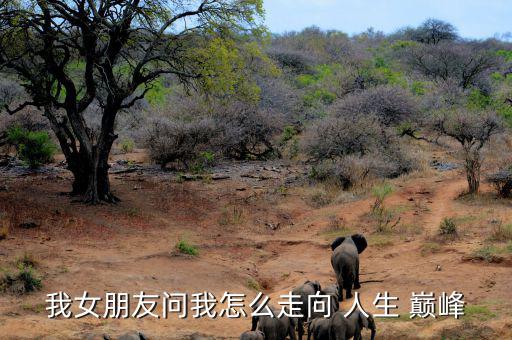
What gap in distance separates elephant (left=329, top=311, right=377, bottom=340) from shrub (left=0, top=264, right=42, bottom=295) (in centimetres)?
497

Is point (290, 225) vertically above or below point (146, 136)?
below

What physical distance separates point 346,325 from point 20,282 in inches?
212

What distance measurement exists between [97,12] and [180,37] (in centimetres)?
264

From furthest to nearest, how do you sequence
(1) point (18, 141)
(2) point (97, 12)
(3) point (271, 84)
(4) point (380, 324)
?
(3) point (271, 84) → (1) point (18, 141) → (2) point (97, 12) → (4) point (380, 324)

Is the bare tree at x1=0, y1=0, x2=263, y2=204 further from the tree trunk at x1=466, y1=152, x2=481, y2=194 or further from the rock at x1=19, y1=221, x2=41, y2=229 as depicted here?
the tree trunk at x1=466, y1=152, x2=481, y2=194

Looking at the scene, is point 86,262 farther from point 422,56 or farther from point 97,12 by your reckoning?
point 422,56

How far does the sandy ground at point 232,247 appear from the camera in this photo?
8852 millimetres

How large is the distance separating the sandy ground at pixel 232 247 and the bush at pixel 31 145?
1685 millimetres

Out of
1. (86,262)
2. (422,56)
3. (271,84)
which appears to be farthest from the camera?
(422,56)

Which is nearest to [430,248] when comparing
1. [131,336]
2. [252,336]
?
[252,336]

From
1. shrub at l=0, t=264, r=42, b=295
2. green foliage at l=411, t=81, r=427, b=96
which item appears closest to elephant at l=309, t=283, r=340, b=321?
shrub at l=0, t=264, r=42, b=295

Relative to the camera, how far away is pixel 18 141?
22.9 metres

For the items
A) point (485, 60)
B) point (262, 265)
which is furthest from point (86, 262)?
point (485, 60)

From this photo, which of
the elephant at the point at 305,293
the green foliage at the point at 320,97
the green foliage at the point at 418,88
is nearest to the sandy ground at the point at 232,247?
the elephant at the point at 305,293
